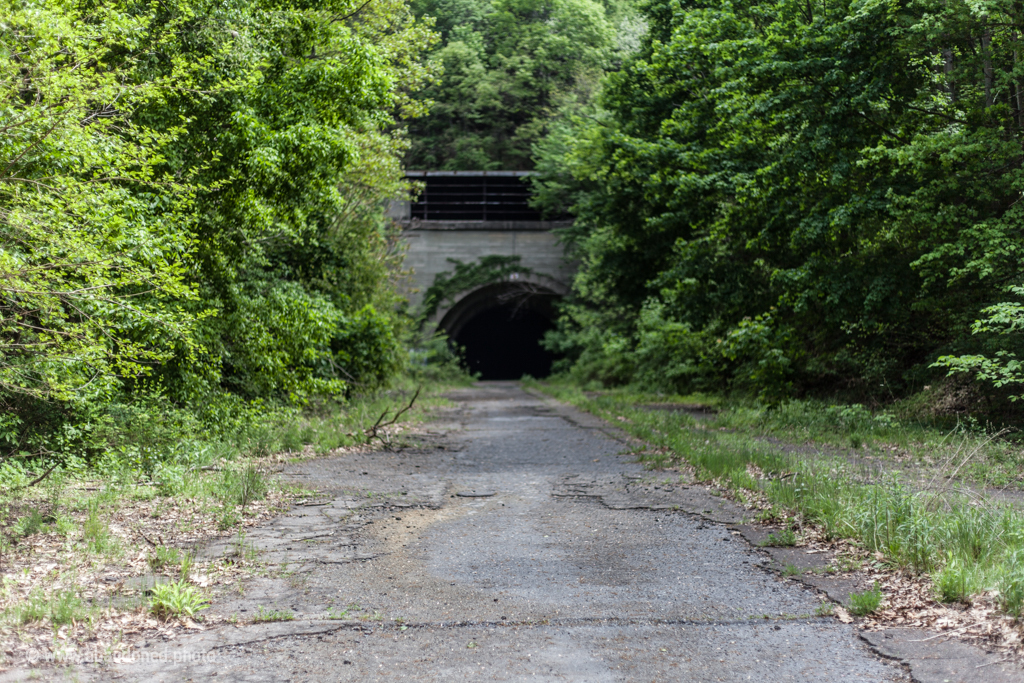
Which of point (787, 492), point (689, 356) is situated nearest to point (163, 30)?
point (787, 492)

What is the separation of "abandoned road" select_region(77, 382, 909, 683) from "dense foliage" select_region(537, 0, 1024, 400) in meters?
4.92

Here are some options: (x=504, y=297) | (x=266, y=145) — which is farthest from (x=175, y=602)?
(x=504, y=297)

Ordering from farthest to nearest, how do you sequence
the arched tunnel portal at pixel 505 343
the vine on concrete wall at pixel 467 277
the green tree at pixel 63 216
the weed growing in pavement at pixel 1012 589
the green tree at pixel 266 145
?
the arched tunnel portal at pixel 505 343 → the vine on concrete wall at pixel 467 277 → the green tree at pixel 266 145 → the green tree at pixel 63 216 → the weed growing in pavement at pixel 1012 589

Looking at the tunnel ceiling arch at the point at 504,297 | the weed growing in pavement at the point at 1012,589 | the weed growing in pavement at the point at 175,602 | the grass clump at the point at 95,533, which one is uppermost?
the tunnel ceiling arch at the point at 504,297

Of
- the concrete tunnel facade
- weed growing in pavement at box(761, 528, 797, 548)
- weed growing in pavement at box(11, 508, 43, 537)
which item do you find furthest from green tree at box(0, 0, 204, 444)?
the concrete tunnel facade

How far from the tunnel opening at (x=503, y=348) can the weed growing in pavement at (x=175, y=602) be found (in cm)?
4547

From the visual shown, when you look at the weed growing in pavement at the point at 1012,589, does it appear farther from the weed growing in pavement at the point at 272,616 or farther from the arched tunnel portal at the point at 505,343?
the arched tunnel portal at the point at 505,343

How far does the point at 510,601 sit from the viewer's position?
535cm

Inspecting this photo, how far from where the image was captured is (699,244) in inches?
653

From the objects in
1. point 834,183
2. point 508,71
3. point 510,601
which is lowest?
point 510,601

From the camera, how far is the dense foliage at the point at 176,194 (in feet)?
22.4

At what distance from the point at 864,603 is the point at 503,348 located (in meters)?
47.9

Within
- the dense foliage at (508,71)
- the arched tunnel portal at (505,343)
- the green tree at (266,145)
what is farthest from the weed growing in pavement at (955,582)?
the arched tunnel portal at (505,343)

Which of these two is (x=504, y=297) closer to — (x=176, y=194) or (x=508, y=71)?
(x=508, y=71)
